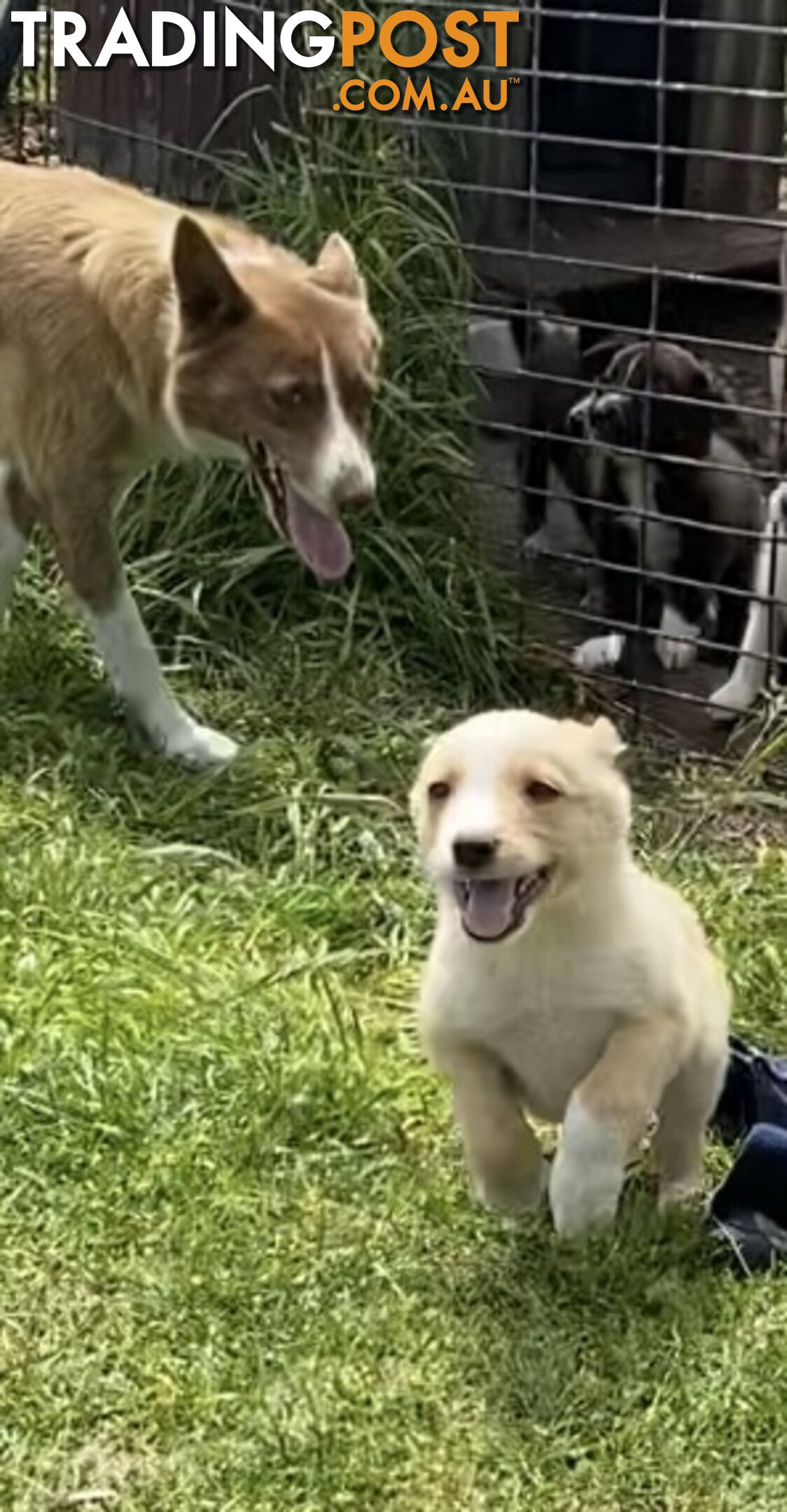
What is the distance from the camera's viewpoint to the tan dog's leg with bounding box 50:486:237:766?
471 centimetres

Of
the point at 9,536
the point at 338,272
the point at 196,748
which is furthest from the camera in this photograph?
the point at 9,536

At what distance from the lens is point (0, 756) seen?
182 inches

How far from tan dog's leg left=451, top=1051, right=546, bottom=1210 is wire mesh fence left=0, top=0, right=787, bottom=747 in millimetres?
2108

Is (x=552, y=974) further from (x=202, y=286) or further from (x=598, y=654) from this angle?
(x=598, y=654)

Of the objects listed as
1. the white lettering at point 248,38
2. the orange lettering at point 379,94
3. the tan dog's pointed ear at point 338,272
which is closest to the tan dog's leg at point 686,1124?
the tan dog's pointed ear at point 338,272

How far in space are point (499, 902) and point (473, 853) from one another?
9cm

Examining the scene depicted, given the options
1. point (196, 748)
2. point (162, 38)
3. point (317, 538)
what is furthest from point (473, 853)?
point (162, 38)

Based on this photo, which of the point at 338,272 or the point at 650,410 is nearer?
the point at 338,272

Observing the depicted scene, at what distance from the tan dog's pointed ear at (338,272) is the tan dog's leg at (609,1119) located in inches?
79.1

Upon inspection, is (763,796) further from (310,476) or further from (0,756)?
(0,756)

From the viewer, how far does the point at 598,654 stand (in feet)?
17.5

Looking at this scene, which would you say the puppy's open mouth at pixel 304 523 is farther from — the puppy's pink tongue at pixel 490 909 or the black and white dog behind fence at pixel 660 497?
the puppy's pink tongue at pixel 490 909

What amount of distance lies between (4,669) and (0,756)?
0.38 m

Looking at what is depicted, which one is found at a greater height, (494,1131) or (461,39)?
(461,39)
